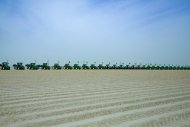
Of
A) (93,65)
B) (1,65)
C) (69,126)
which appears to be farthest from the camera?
(93,65)

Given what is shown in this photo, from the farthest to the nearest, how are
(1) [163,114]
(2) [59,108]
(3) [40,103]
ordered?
(3) [40,103] < (2) [59,108] < (1) [163,114]

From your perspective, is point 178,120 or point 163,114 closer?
point 178,120

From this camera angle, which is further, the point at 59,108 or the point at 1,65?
the point at 1,65

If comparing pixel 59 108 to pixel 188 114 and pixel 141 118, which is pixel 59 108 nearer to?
pixel 141 118

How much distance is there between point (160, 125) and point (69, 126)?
1.17 metres

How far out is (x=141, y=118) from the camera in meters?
4.22

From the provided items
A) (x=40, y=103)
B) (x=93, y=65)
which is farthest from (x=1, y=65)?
(x=40, y=103)

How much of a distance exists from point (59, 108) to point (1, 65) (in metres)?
30.0

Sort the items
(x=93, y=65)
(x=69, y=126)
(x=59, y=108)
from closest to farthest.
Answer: (x=69, y=126)
(x=59, y=108)
(x=93, y=65)

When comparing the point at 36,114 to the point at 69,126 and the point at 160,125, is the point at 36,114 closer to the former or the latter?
the point at 69,126

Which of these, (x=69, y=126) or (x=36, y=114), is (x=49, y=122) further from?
(x=36, y=114)

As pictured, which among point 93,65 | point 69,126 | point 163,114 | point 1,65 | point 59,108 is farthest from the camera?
point 93,65

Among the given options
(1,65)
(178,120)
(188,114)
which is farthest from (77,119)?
(1,65)

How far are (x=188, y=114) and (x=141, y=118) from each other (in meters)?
0.83
